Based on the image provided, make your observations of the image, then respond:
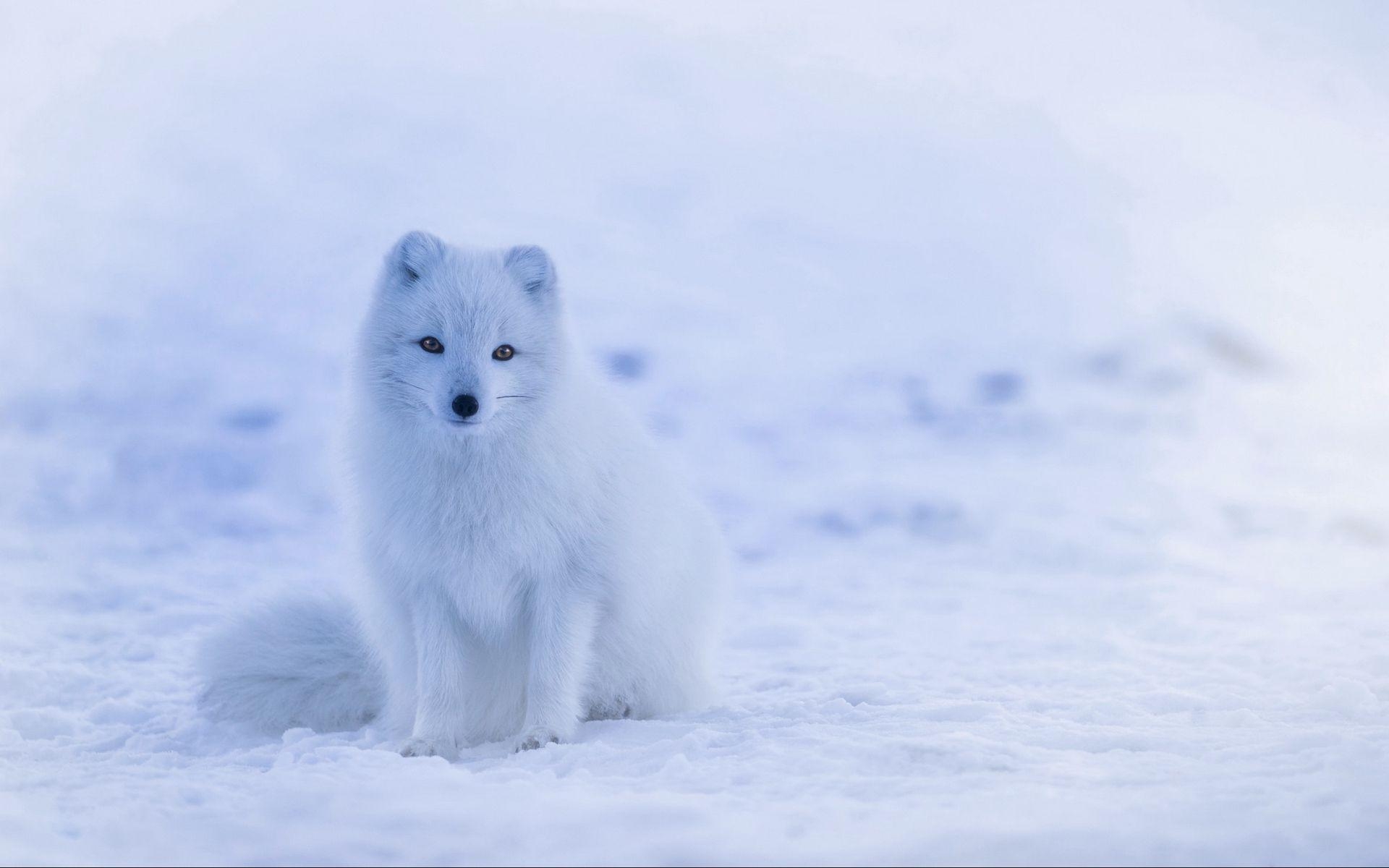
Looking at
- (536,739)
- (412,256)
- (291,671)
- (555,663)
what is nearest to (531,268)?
(412,256)

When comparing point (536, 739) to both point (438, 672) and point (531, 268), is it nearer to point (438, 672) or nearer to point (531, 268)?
point (438, 672)

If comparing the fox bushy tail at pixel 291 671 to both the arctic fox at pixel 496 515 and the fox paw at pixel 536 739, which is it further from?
the fox paw at pixel 536 739

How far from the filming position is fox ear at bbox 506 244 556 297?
2.77m

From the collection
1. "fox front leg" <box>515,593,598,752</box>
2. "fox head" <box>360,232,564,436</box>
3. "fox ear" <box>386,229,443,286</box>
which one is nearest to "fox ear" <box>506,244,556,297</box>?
"fox head" <box>360,232,564,436</box>

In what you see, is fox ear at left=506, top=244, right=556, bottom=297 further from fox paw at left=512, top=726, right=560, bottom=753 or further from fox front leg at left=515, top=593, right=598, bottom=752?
fox paw at left=512, top=726, right=560, bottom=753

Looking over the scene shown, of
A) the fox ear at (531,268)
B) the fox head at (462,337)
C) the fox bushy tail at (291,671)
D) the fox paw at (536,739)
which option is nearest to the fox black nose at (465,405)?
the fox head at (462,337)

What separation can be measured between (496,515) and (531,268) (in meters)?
0.61

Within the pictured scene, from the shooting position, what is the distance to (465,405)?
8.20 ft

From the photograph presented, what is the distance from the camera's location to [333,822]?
1884 millimetres

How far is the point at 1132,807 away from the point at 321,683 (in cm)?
217

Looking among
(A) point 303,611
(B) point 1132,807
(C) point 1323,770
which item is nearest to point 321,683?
(A) point 303,611

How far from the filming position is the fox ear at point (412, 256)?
8.95 feet

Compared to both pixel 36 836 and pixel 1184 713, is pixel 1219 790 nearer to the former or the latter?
pixel 1184 713

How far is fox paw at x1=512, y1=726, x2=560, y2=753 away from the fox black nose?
79 centimetres
